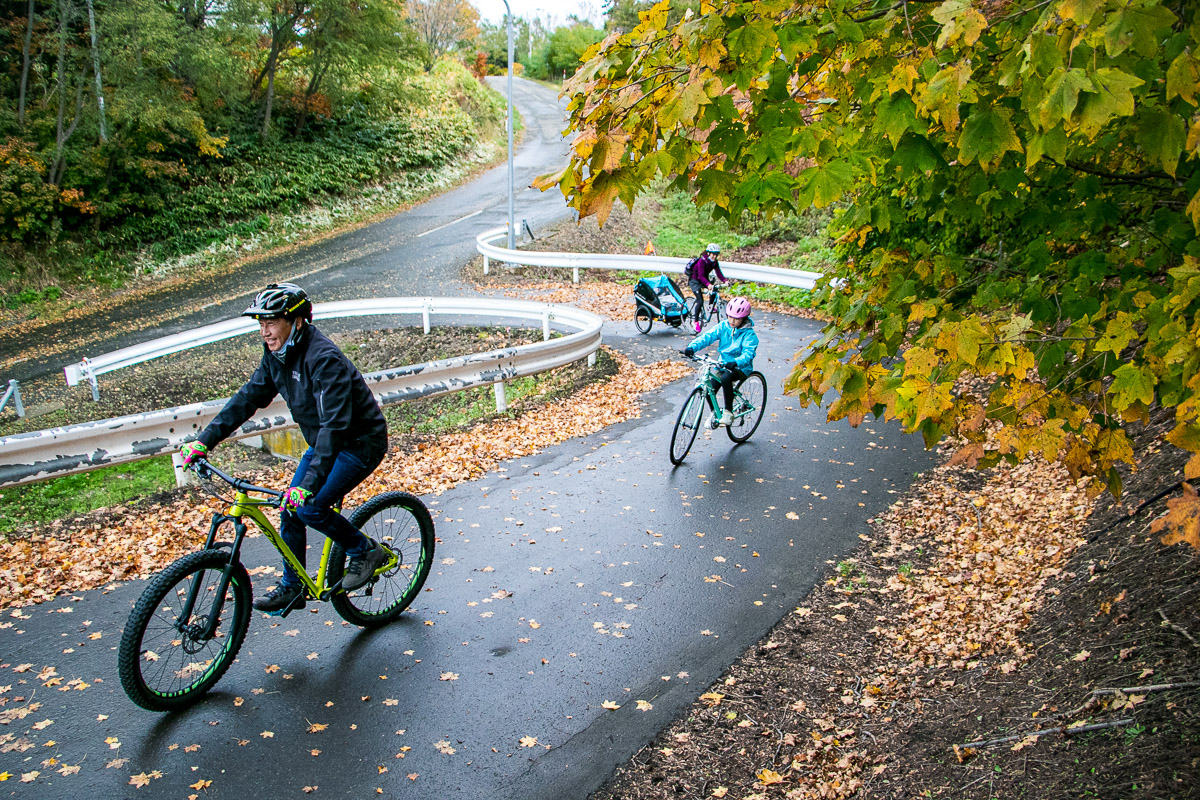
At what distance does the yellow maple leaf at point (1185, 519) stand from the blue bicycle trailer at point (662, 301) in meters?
13.8

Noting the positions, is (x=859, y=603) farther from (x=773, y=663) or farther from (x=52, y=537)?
(x=52, y=537)

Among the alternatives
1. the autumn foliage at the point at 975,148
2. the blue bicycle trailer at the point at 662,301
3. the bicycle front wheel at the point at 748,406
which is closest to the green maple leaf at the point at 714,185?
the autumn foliage at the point at 975,148

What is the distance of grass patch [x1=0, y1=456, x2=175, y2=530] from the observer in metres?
8.73

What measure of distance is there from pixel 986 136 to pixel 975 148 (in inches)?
2.1

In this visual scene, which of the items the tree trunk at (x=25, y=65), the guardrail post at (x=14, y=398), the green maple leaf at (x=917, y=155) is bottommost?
the guardrail post at (x=14, y=398)

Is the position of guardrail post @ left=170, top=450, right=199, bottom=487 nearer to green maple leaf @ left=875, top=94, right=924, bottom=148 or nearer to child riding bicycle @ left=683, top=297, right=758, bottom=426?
child riding bicycle @ left=683, top=297, right=758, bottom=426

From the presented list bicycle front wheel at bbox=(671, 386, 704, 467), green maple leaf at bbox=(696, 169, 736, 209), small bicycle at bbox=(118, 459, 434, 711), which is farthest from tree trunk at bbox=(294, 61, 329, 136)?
green maple leaf at bbox=(696, 169, 736, 209)

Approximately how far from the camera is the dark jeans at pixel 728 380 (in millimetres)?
9234

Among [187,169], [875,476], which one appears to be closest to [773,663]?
[875,476]

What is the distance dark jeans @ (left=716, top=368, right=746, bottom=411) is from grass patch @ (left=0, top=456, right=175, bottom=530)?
6.26 metres

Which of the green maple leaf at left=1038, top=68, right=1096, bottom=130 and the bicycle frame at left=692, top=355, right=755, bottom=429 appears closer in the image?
the green maple leaf at left=1038, top=68, right=1096, bottom=130

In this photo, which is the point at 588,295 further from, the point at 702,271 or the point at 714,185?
the point at 714,185

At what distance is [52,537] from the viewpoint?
22.3 feet

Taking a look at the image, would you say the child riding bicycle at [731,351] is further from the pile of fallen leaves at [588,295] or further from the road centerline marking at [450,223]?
the road centerline marking at [450,223]
